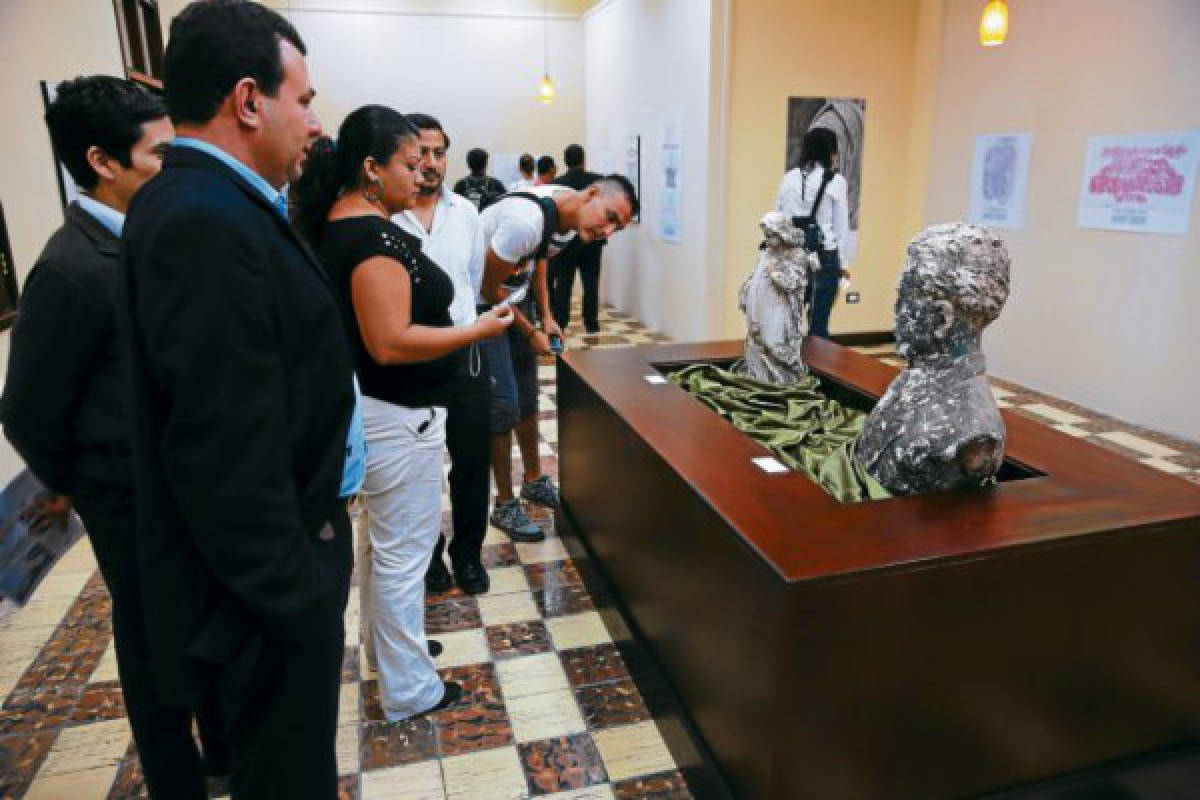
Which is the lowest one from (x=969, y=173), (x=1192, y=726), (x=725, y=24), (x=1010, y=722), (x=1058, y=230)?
(x=1192, y=726)

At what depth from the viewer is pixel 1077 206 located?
481 centimetres

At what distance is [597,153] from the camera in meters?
9.04

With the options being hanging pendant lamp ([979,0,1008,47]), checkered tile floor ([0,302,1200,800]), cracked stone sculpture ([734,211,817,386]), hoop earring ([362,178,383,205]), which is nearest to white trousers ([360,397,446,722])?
checkered tile floor ([0,302,1200,800])

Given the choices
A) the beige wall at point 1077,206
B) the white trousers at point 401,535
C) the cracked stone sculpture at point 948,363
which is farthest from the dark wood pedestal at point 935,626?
the beige wall at point 1077,206

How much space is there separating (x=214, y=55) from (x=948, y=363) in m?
1.62

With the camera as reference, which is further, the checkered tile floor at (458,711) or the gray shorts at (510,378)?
the gray shorts at (510,378)

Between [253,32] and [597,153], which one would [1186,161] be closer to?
[253,32]

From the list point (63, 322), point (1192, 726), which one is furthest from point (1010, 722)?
point (63, 322)

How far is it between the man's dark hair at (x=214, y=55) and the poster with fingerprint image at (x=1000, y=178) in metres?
5.31

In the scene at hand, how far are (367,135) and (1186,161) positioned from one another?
4327 mm

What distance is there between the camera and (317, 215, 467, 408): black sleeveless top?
1753 mm

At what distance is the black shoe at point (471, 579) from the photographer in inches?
112

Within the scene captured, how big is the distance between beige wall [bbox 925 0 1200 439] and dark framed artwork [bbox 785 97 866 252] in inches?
26.9

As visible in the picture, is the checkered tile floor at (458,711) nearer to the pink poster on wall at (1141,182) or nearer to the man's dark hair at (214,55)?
the man's dark hair at (214,55)
